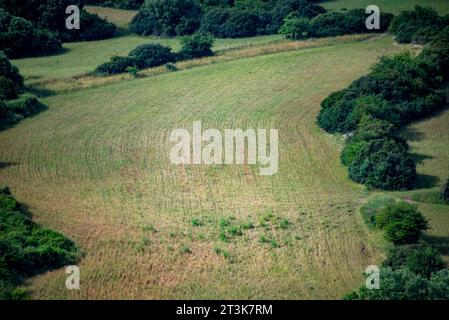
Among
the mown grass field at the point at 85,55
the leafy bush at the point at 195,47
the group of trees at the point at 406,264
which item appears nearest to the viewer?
the group of trees at the point at 406,264

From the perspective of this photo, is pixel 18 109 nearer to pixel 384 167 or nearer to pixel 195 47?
pixel 195 47

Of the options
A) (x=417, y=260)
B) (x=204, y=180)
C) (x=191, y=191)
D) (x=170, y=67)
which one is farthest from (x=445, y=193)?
(x=170, y=67)

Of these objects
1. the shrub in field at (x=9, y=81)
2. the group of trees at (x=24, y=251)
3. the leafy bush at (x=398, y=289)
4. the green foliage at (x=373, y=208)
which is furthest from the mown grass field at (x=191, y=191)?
the shrub in field at (x=9, y=81)

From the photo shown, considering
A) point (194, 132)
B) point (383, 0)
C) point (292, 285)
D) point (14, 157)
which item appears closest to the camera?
point (292, 285)

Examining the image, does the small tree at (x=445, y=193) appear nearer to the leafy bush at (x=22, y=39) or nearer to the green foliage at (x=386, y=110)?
the green foliage at (x=386, y=110)

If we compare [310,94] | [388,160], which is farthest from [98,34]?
[388,160]

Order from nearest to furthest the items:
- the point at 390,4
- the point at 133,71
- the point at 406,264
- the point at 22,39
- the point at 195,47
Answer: the point at 406,264, the point at 133,71, the point at 22,39, the point at 195,47, the point at 390,4
